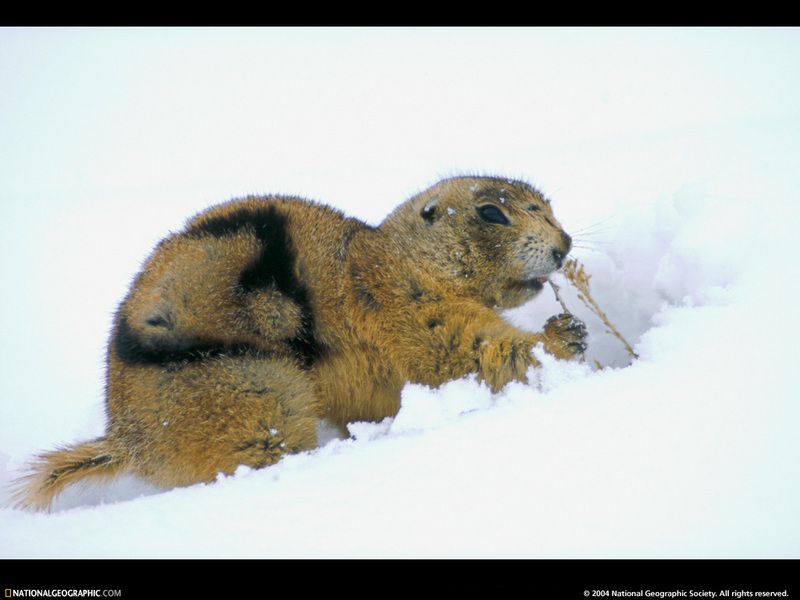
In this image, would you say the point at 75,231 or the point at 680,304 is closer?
the point at 680,304

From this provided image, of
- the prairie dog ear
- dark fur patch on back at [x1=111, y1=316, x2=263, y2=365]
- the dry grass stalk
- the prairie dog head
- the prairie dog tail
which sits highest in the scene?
the prairie dog ear

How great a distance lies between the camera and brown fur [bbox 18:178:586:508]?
279 cm

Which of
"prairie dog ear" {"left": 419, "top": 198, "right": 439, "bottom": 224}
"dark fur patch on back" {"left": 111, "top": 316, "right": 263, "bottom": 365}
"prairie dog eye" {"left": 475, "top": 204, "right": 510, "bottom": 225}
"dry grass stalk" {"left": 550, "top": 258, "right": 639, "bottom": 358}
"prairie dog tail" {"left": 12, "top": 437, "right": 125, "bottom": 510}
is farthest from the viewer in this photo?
"prairie dog ear" {"left": 419, "top": 198, "right": 439, "bottom": 224}

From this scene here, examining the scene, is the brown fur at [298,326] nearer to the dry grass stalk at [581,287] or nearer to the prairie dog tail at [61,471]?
the prairie dog tail at [61,471]

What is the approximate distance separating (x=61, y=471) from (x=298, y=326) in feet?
4.64

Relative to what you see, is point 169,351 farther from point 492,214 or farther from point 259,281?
point 492,214

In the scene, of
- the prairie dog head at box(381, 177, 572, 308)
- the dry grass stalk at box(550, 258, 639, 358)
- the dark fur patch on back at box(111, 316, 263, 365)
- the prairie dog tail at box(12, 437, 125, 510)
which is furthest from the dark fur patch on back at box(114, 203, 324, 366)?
the dry grass stalk at box(550, 258, 639, 358)

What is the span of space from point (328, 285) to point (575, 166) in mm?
4582

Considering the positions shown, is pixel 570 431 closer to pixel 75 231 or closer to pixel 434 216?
pixel 434 216

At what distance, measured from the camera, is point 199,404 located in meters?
2.76

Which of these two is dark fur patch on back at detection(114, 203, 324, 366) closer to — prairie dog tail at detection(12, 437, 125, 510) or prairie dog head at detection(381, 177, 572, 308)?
prairie dog tail at detection(12, 437, 125, 510)

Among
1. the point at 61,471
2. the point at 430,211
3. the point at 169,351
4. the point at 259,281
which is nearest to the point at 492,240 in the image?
the point at 430,211

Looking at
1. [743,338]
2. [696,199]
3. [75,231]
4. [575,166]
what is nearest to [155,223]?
[75,231]

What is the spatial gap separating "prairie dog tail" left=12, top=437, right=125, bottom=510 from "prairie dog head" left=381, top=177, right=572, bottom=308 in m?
2.04
